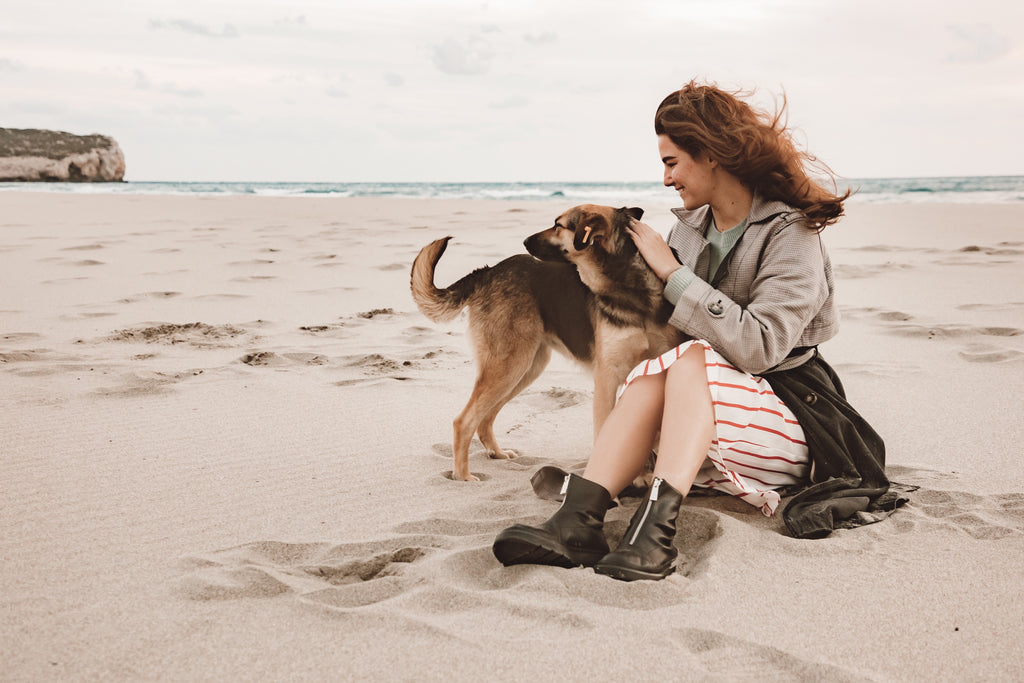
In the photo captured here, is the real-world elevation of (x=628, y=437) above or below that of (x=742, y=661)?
above

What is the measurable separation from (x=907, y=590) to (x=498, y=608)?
3.66ft

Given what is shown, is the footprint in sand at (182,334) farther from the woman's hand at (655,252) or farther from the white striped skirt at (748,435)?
the white striped skirt at (748,435)

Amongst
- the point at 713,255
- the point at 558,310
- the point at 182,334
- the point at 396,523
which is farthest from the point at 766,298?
the point at 182,334

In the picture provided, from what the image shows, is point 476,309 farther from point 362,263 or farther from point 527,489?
point 362,263

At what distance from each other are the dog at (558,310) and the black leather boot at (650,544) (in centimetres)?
81

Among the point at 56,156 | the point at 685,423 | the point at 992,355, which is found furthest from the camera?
the point at 56,156

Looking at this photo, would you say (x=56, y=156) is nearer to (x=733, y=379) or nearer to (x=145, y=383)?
(x=145, y=383)

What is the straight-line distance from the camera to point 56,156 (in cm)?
4519

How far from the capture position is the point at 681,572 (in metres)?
2.43

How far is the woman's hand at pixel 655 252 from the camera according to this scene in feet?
9.71

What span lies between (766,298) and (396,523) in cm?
146

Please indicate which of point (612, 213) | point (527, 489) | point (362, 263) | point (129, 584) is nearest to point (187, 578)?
point (129, 584)

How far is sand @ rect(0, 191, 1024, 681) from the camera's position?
1.96 metres

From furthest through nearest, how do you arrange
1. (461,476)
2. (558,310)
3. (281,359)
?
1. (281,359)
2. (558,310)
3. (461,476)
